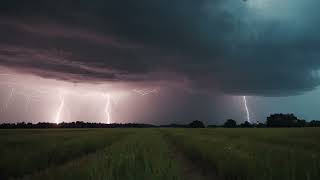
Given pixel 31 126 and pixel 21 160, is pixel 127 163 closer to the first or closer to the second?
pixel 21 160

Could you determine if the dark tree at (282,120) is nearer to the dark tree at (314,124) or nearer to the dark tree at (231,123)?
the dark tree at (314,124)

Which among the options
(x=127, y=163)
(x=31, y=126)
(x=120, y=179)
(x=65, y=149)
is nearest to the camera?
(x=120, y=179)

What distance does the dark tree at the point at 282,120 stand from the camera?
4651 inches

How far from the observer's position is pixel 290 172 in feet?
30.9

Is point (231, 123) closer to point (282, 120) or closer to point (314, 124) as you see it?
point (282, 120)

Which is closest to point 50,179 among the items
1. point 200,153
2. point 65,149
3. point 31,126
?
point 200,153

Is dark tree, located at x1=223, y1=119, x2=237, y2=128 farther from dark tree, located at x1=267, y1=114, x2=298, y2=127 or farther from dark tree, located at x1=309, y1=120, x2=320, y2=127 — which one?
dark tree, located at x1=309, y1=120, x2=320, y2=127

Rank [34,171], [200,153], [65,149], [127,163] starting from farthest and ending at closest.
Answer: [65,149], [200,153], [34,171], [127,163]

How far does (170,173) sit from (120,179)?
4.15ft

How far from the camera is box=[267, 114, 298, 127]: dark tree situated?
118125 millimetres

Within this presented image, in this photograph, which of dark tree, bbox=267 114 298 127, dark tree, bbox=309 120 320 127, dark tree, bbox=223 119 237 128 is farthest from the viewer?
dark tree, bbox=223 119 237 128

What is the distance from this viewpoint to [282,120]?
120688 millimetres

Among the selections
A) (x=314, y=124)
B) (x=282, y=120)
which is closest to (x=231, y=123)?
(x=282, y=120)

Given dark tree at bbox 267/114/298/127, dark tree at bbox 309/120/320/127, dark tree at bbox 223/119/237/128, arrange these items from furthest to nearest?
dark tree at bbox 223/119/237/128 → dark tree at bbox 267/114/298/127 → dark tree at bbox 309/120/320/127
